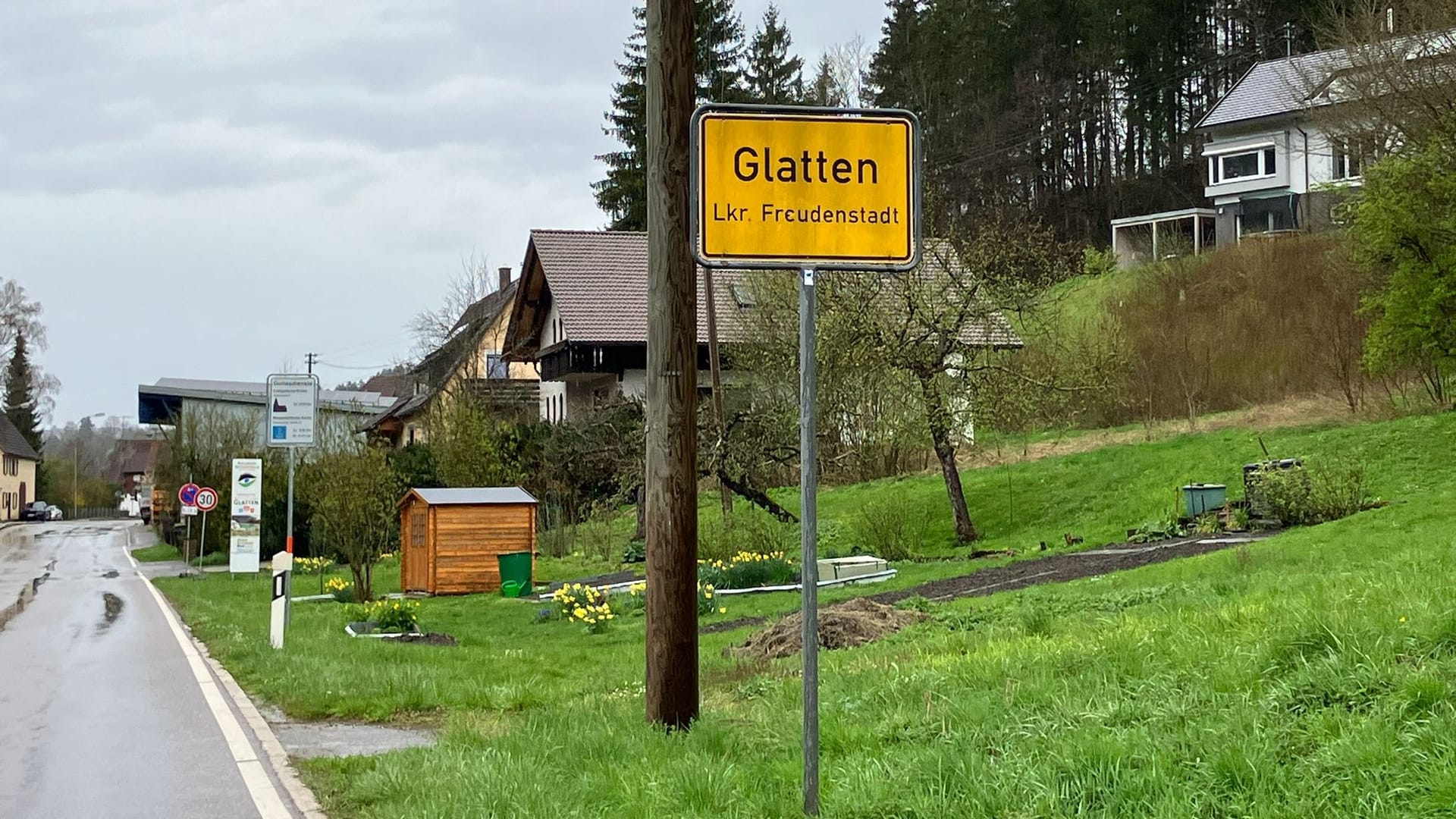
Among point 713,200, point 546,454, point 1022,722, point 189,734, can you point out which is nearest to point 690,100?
point 713,200

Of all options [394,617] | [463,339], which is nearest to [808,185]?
[394,617]

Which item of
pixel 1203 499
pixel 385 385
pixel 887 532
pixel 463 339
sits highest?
pixel 385 385

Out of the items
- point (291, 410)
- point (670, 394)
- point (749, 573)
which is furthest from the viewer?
point (749, 573)

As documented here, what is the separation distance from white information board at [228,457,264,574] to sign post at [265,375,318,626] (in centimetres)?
1016

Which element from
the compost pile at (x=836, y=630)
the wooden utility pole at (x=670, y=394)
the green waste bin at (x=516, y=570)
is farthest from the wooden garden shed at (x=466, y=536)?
the wooden utility pole at (x=670, y=394)

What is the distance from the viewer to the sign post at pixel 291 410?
22.5 m

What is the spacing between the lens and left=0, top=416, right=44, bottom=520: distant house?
11586 centimetres

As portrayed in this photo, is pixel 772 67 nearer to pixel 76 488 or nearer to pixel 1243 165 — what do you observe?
pixel 1243 165

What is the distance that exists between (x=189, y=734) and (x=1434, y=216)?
25.6 meters

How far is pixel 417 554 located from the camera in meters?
31.1

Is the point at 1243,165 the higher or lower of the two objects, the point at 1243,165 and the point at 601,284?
the higher

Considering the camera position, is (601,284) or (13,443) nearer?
(601,284)

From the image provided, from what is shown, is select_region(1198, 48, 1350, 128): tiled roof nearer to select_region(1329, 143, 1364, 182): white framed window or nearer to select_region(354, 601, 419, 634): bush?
select_region(1329, 143, 1364, 182): white framed window

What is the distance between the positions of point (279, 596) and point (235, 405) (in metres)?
60.6
